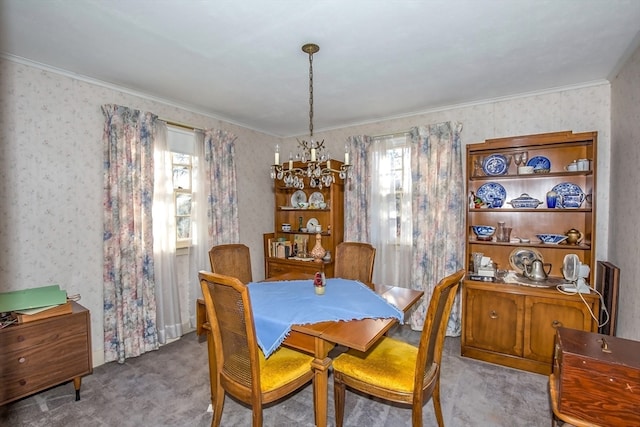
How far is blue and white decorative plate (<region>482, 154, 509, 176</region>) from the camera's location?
3084 millimetres

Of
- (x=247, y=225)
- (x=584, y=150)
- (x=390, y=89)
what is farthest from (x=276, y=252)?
(x=584, y=150)

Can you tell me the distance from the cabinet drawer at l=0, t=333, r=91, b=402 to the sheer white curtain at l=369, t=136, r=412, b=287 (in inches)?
119

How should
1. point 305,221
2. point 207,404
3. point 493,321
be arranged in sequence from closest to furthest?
point 207,404, point 493,321, point 305,221

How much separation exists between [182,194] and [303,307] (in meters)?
2.30

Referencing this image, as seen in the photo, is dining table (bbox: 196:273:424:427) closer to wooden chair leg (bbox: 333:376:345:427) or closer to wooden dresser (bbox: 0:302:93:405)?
wooden chair leg (bbox: 333:376:345:427)

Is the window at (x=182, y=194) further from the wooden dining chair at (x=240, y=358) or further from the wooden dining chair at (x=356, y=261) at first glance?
the wooden dining chair at (x=240, y=358)

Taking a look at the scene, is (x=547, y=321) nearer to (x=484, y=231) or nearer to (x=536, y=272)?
(x=536, y=272)

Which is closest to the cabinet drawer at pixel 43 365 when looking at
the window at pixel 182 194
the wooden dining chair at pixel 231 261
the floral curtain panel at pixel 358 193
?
the wooden dining chair at pixel 231 261

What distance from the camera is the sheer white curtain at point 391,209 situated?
3.73 metres

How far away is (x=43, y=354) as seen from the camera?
2.09 metres

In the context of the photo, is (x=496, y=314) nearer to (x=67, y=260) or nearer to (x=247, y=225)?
(x=247, y=225)

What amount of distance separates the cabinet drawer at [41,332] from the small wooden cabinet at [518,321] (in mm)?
3195

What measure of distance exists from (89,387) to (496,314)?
11.4ft

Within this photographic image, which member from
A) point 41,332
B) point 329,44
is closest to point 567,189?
point 329,44
